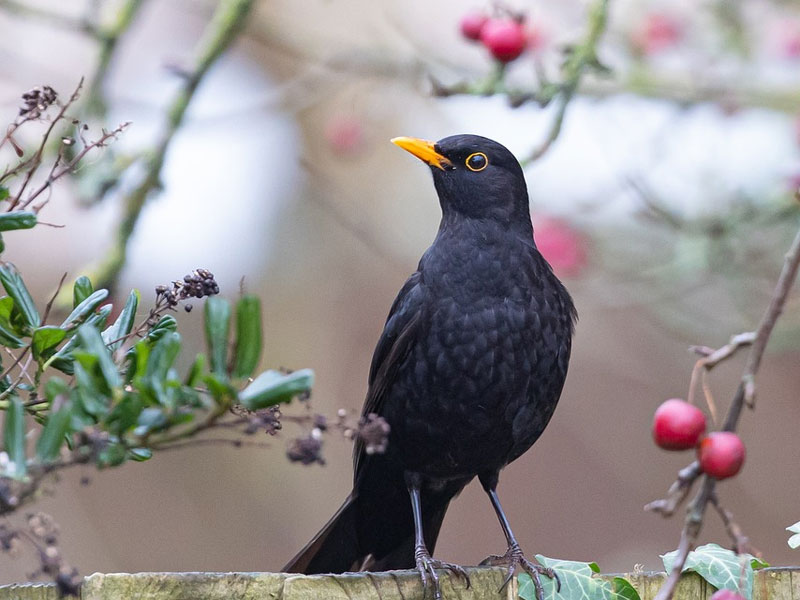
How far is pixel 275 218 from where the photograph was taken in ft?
23.5

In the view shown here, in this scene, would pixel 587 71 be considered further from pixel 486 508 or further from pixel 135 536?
pixel 135 536

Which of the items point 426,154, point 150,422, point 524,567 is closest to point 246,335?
point 150,422

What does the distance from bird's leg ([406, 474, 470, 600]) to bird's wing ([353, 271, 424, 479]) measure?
0.18 meters

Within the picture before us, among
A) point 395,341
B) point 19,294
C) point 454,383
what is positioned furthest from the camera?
point 395,341

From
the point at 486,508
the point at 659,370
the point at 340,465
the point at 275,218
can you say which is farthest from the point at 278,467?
the point at 659,370

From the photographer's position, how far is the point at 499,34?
3.28 m

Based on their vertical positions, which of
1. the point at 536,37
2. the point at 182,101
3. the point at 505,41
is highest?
the point at 536,37

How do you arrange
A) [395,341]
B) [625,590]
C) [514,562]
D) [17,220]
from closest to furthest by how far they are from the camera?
1. [17,220]
2. [625,590]
3. [514,562]
4. [395,341]

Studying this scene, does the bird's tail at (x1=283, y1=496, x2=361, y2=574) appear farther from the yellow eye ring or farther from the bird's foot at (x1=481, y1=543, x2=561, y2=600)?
the yellow eye ring

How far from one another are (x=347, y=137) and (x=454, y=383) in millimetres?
2218

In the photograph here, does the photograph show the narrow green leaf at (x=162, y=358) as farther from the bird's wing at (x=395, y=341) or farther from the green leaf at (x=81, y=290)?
the bird's wing at (x=395, y=341)

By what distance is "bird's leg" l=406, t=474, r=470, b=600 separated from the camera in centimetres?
195

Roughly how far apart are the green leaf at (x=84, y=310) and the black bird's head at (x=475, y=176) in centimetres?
184

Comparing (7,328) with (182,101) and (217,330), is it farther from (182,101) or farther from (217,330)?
(182,101)
